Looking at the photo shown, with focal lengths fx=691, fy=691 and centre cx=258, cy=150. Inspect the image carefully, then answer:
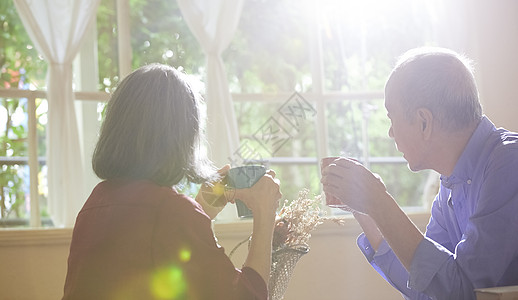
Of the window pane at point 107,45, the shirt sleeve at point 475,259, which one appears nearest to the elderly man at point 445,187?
the shirt sleeve at point 475,259

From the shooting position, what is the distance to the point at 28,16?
298cm

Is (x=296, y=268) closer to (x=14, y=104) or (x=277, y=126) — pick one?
(x=277, y=126)

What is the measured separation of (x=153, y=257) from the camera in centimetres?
137

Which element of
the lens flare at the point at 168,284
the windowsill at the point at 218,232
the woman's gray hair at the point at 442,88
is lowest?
the windowsill at the point at 218,232

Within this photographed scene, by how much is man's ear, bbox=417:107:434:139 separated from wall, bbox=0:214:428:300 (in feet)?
4.80

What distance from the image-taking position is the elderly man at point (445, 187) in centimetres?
148

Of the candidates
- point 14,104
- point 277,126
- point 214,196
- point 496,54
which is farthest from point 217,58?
point 214,196

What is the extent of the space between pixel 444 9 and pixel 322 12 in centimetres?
61

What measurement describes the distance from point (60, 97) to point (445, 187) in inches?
71.3

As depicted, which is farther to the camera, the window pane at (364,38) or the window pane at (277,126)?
the window pane at (364,38)

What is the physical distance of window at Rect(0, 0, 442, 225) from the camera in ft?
10.2

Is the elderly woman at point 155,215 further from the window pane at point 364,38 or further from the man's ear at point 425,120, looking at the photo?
the window pane at point 364,38

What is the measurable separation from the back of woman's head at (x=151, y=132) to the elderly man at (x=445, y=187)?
1.14 ft

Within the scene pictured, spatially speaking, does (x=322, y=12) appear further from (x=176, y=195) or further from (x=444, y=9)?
(x=176, y=195)
